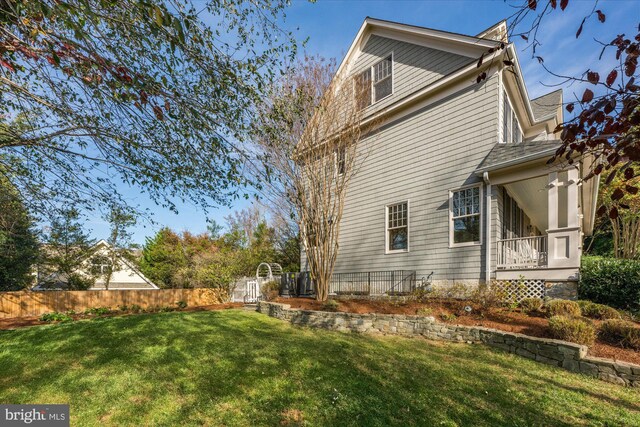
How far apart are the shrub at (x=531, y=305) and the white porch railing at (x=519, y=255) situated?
102 cm

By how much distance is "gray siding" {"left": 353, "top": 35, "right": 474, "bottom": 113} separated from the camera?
10.6 m

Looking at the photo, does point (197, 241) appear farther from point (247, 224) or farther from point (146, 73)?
point (146, 73)

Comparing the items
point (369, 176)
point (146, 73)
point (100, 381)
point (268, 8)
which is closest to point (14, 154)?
point (146, 73)

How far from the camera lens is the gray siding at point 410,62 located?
1058 centimetres

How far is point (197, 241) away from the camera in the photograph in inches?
992

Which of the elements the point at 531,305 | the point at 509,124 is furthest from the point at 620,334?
the point at 509,124

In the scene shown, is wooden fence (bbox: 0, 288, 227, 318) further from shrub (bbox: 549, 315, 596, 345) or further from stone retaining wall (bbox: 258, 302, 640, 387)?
shrub (bbox: 549, 315, 596, 345)

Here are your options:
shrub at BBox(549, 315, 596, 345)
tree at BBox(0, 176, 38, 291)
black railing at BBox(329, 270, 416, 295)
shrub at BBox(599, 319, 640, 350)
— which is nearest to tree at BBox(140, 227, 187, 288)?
tree at BBox(0, 176, 38, 291)

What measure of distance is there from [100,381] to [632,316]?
9846mm

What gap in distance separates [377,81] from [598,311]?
32.1 feet

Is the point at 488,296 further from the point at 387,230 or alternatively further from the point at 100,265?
the point at 100,265

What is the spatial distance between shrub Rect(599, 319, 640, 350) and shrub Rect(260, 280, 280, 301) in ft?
29.2

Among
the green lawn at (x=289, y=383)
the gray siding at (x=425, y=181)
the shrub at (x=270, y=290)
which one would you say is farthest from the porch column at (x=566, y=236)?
the shrub at (x=270, y=290)

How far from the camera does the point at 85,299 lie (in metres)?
13.7
